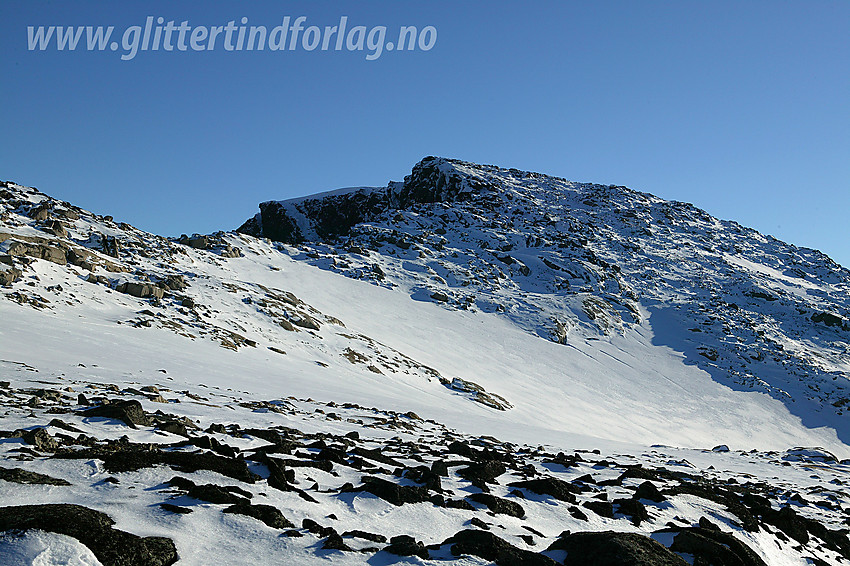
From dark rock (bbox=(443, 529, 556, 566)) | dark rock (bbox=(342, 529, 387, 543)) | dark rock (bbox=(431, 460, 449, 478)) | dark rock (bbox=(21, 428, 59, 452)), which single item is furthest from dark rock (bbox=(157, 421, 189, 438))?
dark rock (bbox=(443, 529, 556, 566))

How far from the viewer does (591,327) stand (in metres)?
61.3

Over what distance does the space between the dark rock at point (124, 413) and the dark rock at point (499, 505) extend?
680 cm

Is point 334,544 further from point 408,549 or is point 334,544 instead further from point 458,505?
point 458,505

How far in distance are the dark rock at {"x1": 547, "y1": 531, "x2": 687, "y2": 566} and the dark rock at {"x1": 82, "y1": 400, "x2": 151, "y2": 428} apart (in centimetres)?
847

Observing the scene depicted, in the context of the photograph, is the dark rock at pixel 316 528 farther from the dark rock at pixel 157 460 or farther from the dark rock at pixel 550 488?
the dark rock at pixel 550 488

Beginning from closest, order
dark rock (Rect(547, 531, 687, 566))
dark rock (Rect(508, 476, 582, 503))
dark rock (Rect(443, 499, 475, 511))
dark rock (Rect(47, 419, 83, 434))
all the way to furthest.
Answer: dark rock (Rect(547, 531, 687, 566))
dark rock (Rect(443, 499, 475, 511))
dark rock (Rect(47, 419, 83, 434))
dark rock (Rect(508, 476, 582, 503))

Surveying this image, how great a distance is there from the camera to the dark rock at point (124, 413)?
421 inches

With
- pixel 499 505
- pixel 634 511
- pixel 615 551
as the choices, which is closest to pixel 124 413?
pixel 499 505

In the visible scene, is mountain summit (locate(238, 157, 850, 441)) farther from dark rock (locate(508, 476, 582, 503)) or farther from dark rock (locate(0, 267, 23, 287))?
dark rock (locate(508, 476, 582, 503))

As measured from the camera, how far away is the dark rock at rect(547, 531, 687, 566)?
616 cm

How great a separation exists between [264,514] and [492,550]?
282 centimetres

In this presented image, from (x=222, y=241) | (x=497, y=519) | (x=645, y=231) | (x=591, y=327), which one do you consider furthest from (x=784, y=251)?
(x=497, y=519)

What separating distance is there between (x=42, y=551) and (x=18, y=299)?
2579cm

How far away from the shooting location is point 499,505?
9125 millimetres
